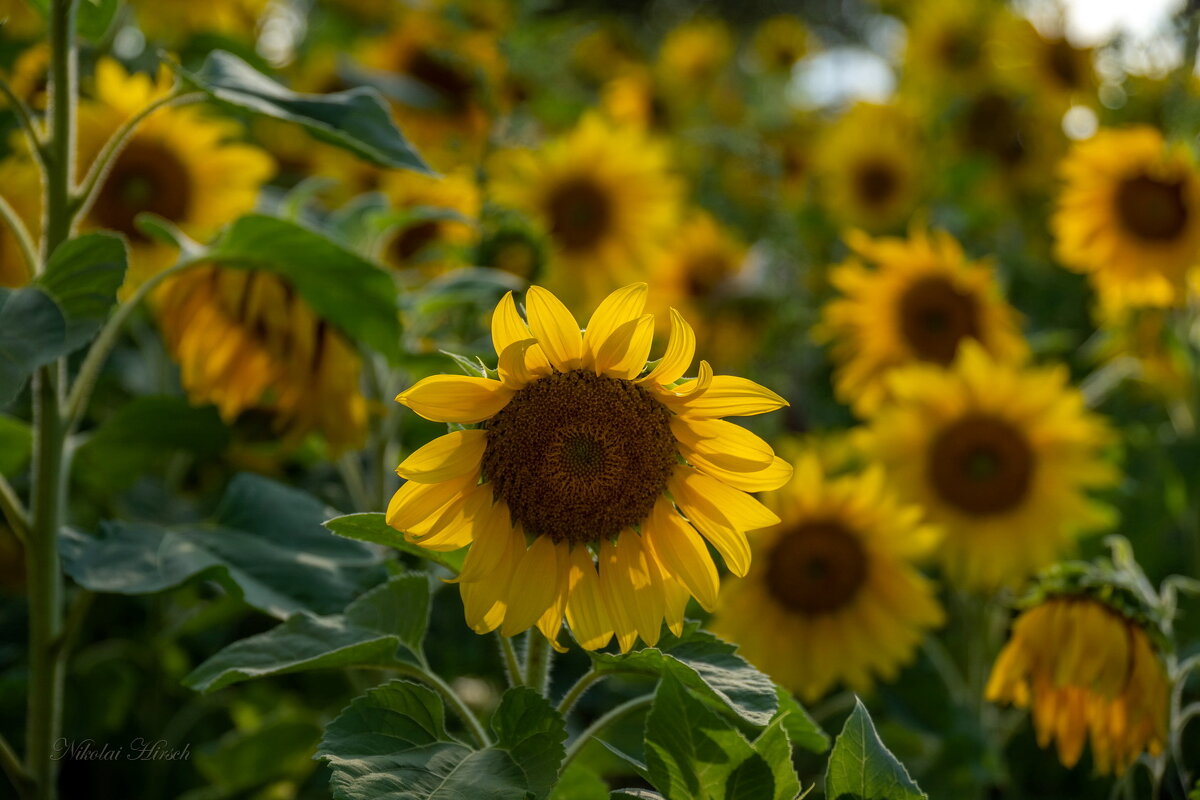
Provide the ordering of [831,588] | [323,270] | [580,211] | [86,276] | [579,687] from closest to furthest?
1. [579,687]
2. [86,276]
3. [323,270]
4. [831,588]
5. [580,211]

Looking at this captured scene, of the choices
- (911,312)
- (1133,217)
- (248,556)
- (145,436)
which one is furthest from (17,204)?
(1133,217)

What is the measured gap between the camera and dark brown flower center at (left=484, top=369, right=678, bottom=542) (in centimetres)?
84

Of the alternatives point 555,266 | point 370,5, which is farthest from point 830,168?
point 370,5

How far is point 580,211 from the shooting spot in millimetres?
2719

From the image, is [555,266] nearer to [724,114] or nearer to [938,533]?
[938,533]

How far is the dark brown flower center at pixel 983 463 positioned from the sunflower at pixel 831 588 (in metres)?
0.23

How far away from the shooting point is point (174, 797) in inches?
68.8

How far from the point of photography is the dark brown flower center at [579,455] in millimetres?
843

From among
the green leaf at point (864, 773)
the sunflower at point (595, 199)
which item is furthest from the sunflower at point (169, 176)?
Answer: the green leaf at point (864, 773)

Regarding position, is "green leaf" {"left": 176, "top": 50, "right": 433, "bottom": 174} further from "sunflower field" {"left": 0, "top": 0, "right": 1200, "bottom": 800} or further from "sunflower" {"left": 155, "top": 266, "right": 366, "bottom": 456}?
"sunflower" {"left": 155, "top": 266, "right": 366, "bottom": 456}

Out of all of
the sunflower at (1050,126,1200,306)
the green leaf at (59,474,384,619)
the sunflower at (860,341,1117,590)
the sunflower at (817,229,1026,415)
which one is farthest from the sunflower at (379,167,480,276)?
the sunflower at (1050,126,1200,306)

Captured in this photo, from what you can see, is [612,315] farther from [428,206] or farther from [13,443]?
[428,206]

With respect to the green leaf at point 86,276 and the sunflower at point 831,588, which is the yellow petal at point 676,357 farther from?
the sunflower at point 831,588

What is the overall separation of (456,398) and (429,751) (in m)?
0.24
